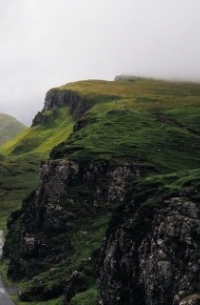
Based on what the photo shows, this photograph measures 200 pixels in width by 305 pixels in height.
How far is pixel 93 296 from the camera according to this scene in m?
113

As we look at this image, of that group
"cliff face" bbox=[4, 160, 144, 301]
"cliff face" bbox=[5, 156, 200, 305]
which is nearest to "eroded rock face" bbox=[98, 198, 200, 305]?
"cliff face" bbox=[5, 156, 200, 305]

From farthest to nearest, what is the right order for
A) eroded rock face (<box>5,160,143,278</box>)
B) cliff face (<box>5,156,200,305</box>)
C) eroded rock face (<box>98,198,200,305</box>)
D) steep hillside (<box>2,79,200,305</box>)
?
eroded rock face (<box>5,160,143,278</box>), steep hillside (<box>2,79,200,305</box>), cliff face (<box>5,156,200,305</box>), eroded rock face (<box>98,198,200,305</box>)

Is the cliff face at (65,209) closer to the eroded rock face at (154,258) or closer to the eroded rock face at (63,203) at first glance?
the eroded rock face at (63,203)

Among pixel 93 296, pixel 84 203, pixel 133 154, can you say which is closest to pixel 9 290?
pixel 84 203

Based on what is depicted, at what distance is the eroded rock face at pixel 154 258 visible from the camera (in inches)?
3588

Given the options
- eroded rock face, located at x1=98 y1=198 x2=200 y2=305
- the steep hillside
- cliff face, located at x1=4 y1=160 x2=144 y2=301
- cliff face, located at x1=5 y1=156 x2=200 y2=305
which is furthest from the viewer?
cliff face, located at x1=4 y1=160 x2=144 y2=301

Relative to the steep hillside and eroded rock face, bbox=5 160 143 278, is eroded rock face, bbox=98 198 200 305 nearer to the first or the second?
the steep hillside

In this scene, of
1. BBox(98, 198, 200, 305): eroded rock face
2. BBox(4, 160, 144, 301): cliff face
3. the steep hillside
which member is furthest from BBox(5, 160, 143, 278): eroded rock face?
BBox(98, 198, 200, 305): eroded rock face

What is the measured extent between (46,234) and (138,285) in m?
64.5

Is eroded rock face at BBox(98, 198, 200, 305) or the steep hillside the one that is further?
the steep hillside

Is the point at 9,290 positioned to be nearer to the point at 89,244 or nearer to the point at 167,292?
the point at 89,244

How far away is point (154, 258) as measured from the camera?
316 feet

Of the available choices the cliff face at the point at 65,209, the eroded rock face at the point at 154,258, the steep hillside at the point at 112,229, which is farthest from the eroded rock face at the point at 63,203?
the eroded rock face at the point at 154,258

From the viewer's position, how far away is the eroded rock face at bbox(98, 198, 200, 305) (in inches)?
3588
